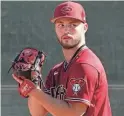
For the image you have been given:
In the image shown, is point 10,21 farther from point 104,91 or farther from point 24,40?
point 104,91

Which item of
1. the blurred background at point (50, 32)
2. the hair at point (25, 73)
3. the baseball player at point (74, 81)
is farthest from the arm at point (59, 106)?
the blurred background at point (50, 32)

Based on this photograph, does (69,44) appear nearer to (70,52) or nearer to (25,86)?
(70,52)

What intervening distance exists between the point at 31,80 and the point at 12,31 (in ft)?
26.0

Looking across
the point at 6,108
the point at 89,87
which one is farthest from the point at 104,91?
the point at 6,108

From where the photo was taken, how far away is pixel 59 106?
2.37 meters

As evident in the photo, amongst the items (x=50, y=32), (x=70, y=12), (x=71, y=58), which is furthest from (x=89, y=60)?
(x=50, y=32)

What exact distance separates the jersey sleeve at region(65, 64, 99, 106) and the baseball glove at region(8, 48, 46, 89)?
18cm

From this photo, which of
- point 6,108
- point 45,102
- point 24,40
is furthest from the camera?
point 24,40

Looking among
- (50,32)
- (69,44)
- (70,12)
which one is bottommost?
(50,32)

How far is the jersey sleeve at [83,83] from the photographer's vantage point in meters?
2.37

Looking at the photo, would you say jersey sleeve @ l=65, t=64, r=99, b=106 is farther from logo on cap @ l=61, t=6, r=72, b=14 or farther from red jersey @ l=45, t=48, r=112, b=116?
logo on cap @ l=61, t=6, r=72, b=14

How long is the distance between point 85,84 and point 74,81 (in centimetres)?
5

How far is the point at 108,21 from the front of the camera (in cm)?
1041

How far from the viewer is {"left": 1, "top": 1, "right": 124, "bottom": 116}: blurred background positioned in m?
10.3
